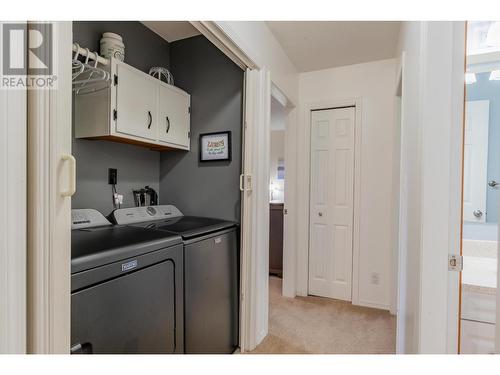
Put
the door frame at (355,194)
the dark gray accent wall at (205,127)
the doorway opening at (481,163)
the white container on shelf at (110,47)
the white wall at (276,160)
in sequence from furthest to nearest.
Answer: the white wall at (276,160) < the door frame at (355,194) < the doorway opening at (481,163) < the dark gray accent wall at (205,127) < the white container on shelf at (110,47)

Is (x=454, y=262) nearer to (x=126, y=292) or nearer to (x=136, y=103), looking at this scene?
(x=126, y=292)

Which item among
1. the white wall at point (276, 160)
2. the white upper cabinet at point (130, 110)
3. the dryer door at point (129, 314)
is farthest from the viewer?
the white wall at point (276, 160)

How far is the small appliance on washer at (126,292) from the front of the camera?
1.02m

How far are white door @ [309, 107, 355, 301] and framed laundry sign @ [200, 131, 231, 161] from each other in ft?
4.07

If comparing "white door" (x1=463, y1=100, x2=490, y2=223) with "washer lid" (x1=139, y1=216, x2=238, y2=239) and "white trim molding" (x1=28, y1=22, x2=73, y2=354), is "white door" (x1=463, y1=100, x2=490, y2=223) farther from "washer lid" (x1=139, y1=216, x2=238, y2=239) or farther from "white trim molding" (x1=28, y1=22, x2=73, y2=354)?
"white trim molding" (x1=28, y1=22, x2=73, y2=354)

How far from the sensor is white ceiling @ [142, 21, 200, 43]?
225cm

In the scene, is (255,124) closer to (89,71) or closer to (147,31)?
(89,71)

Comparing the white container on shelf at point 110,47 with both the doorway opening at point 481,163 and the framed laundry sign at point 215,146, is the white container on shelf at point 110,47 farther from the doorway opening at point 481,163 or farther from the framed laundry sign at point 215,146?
the doorway opening at point 481,163

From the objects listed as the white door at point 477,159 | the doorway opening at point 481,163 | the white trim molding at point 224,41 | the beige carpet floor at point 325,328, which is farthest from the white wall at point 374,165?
the white trim molding at point 224,41

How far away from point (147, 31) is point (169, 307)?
2.26 m

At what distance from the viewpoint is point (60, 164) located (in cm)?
72

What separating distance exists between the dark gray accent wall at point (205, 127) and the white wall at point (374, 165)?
134 centimetres

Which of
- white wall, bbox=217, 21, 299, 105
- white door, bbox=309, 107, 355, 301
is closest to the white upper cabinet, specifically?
white wall, bbox=217, 21, 299, 105

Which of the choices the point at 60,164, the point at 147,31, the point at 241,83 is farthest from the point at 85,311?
the point at 147,31
